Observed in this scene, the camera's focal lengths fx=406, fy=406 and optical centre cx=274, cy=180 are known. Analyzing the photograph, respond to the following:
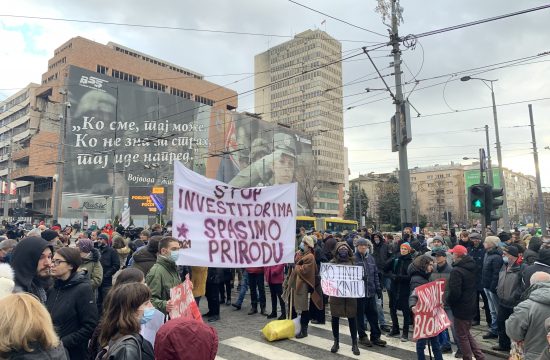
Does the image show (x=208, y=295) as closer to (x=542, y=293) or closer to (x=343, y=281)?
(x=343, y=281)

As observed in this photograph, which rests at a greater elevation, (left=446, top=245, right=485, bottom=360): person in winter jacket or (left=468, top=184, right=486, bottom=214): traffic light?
(left=468, top=184, right=486, bottom=214): traffic light

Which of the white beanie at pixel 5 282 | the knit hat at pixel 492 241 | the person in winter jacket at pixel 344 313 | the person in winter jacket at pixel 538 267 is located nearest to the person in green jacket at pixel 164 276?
the white beanie at pixel 5 282

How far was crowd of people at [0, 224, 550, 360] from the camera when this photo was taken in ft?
8.11

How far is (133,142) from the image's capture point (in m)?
56.8

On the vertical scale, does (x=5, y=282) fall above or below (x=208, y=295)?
above

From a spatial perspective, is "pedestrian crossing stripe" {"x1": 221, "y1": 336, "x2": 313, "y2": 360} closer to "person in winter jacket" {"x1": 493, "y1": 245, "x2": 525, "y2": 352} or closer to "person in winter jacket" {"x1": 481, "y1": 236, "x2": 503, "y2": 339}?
"person in winter jacket" {"x1": 493, "y1": 245, "x2": 525, "y2": 352}

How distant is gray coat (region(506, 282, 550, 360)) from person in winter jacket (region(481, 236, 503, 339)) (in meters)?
3.81

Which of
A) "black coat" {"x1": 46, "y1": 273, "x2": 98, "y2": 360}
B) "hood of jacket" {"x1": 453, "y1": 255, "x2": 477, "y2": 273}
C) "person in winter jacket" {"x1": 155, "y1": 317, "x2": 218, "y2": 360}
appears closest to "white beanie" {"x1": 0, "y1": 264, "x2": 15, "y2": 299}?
"black coat" {"x1": 46, "y1": 273, "x2": 98, "y2": 360}

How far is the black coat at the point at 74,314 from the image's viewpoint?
11.3 ft

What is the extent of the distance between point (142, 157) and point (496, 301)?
55.6 m

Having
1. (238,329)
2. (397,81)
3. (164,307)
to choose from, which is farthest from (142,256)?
(397,81)

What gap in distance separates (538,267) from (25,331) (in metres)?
6.13

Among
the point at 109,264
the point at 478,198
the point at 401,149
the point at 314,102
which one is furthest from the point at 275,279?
the point at 314,102

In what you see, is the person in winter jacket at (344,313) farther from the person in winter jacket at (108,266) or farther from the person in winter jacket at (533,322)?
the person in winter jacket at (108,266)
